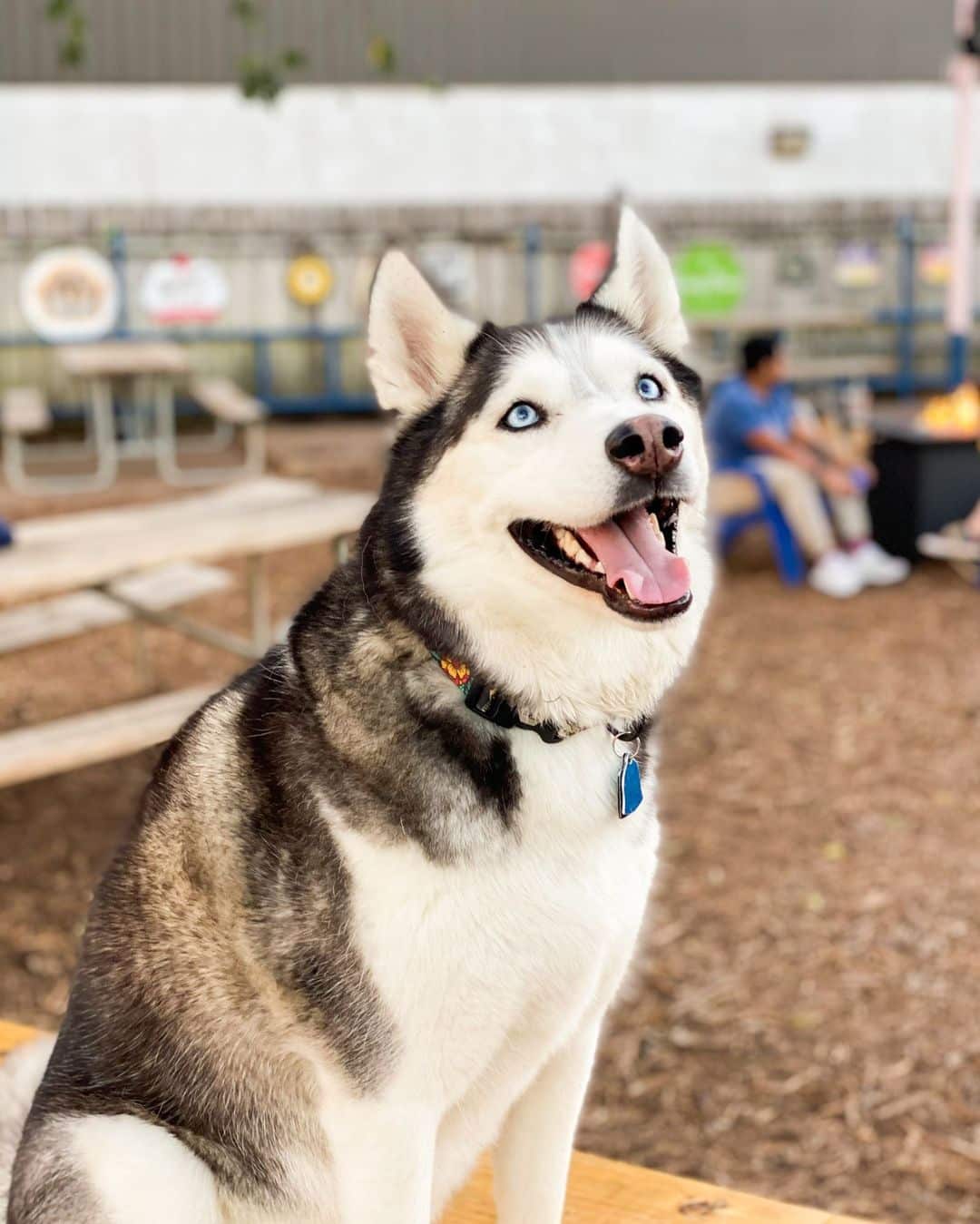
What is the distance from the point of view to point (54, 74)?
13.3 meters

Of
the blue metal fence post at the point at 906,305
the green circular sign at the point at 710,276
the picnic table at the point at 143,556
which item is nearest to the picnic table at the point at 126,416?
the green circular sign at the point at 710,276

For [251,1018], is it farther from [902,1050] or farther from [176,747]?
[902,1050]

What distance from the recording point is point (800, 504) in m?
7.97

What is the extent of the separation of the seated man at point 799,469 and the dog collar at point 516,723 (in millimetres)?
6345

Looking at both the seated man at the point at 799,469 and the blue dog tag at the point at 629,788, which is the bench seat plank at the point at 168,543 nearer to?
the blue dog tag at the point at 629,788

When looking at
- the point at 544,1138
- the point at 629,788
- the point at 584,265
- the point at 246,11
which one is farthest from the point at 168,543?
the point at 584,265

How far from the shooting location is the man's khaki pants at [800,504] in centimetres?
798

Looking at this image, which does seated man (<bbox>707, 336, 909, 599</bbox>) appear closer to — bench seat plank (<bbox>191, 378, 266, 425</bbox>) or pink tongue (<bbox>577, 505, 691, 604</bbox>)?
bench seat plank (<bbox>191, 378, 266, 425</bbox>)

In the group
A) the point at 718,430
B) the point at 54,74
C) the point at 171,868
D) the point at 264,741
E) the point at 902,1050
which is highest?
the point at 54,74

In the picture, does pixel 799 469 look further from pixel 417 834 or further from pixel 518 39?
pixel 518 39

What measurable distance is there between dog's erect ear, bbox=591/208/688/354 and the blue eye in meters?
0.29

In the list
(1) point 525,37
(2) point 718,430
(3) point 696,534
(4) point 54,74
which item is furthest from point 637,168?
(3) point 696,534

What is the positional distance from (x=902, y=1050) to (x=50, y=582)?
2.68 m

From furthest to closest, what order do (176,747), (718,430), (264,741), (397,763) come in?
(718,430), (176,747), (264,741), (397,763)
